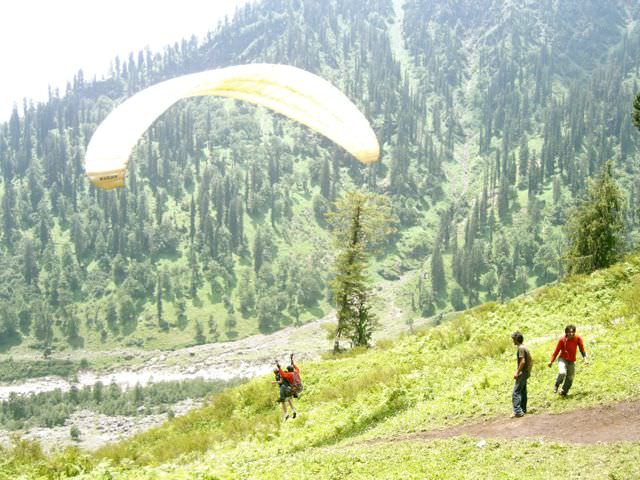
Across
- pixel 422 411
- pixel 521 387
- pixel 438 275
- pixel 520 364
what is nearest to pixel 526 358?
pixel 520 364

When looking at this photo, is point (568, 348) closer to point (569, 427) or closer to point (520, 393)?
point (520, 393)

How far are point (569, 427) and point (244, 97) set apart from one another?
1238 centimetres

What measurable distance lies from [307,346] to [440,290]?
52.4 meters

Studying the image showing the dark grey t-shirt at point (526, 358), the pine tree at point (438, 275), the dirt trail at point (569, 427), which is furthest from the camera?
the pine tree at point (438, 275)

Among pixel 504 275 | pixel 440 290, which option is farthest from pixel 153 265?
pixel 504 275

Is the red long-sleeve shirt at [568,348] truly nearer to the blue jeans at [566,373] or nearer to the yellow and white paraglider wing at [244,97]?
the blue jeans at [566,373]

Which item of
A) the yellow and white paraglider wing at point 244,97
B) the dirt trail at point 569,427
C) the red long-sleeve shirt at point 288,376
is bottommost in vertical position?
the red long-sleeve shirt at point 288,376

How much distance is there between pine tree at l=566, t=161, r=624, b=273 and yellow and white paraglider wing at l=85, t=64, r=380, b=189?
29337 mm

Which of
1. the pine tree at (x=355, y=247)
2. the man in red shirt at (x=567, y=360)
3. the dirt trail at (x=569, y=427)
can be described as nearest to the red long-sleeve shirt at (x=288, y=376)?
the dirt trail at (x=569, y=427)

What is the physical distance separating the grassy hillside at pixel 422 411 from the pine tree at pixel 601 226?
15.7 meters

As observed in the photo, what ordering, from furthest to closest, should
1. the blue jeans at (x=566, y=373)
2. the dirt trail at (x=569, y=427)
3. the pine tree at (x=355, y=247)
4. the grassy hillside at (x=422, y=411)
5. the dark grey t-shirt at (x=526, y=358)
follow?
the pine tree at (x=355, y=247)
the blue jeans at (x=566, y=373)
the dark grey t-shirt at (x=526, y=358)
the dirt trail at (x=569, y=427)
the grassy hillside at (x=422, y=411)

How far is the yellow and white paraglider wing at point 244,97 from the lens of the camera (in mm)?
13609

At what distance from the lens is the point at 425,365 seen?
2206cm

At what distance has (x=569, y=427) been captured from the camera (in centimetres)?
1226
